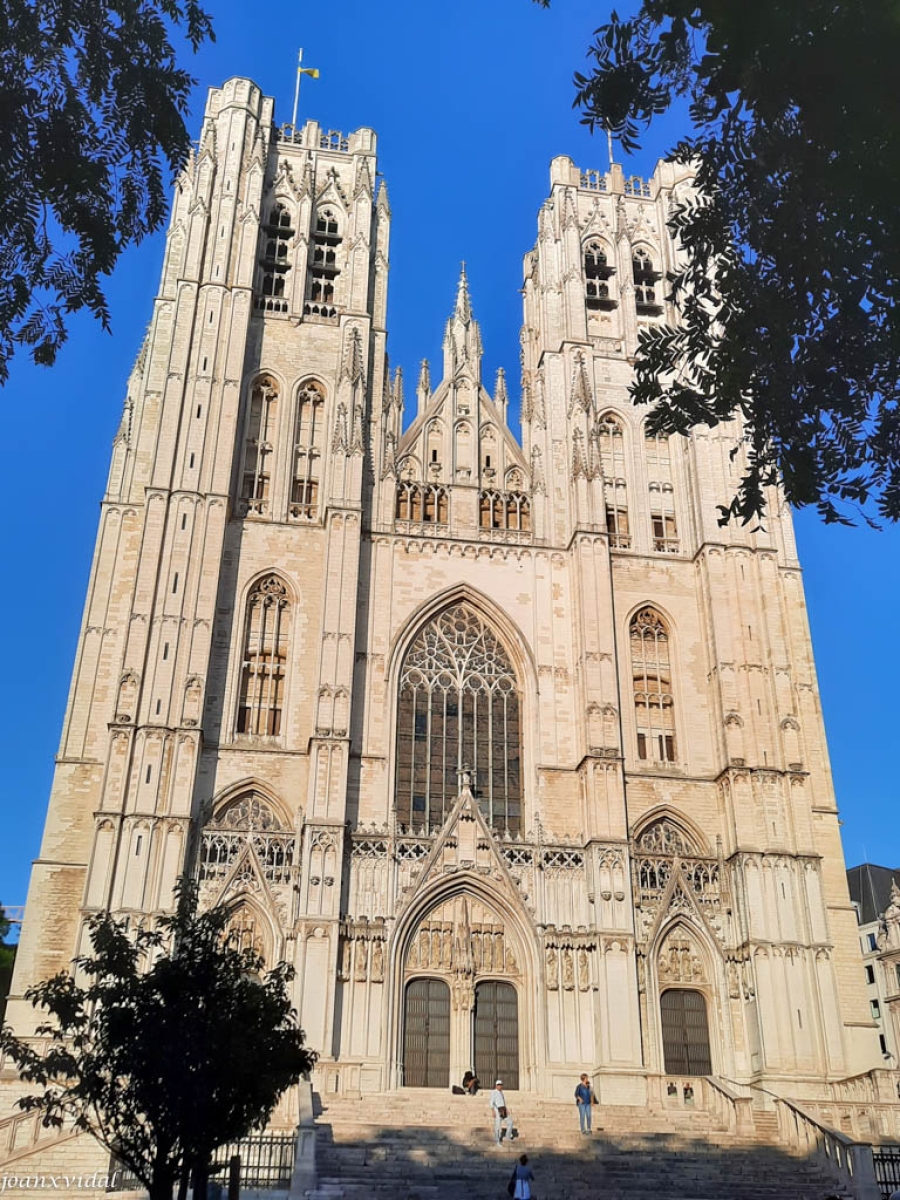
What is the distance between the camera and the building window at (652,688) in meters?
31.5

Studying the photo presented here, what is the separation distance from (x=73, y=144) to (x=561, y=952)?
21924mm

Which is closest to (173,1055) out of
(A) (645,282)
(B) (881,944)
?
(A) (645,282)

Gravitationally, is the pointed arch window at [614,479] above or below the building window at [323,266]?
below

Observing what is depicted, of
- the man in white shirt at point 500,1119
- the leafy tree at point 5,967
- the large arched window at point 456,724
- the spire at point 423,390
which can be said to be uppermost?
the spire at point 423,390

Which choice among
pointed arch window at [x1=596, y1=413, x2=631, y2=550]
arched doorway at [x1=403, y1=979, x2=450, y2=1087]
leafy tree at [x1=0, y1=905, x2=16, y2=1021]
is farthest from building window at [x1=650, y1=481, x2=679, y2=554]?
leafy tree at [x1=0, y1=905, x2=16, y2=1021]

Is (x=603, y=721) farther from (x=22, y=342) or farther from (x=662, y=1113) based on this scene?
(x=22, y=342)

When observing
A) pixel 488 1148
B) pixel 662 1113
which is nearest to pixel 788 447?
pixel 488 1148

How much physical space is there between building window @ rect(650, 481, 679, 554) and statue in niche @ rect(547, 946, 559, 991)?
39.7 ft

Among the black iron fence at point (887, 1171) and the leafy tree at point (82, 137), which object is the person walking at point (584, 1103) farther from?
the leafy tree at point (82, 137)

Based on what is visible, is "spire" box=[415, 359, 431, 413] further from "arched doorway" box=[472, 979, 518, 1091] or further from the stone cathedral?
"arched doorway" box=[472, 979, 518, 1091]

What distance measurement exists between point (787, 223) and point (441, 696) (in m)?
22.1

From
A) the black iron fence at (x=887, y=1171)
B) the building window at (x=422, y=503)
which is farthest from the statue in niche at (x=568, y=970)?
the building window at (x=422, y=503)

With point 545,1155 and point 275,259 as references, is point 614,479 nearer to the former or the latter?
point 275,259

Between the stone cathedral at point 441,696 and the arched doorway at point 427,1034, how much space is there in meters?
0.07
